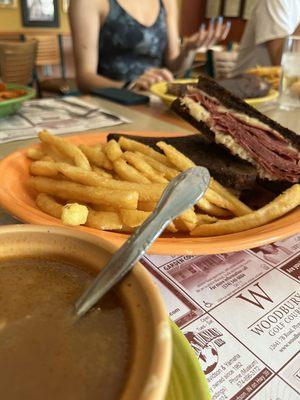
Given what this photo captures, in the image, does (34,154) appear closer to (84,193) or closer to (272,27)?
(84,193)

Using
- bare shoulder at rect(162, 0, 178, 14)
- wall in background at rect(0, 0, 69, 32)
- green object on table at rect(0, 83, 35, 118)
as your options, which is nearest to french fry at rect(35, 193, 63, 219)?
green object on table at rect(0, 83, 35, 118)

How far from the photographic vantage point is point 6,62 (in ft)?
15.6

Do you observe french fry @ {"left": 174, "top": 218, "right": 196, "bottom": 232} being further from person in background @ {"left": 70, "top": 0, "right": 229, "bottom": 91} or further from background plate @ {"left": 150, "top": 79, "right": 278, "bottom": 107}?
person in background @ {"left": 70, "top": 0, "right": 229, "bottom": 91}

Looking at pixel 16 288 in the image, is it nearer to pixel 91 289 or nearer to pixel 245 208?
pixel 91 289

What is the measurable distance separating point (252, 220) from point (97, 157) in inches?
15.7

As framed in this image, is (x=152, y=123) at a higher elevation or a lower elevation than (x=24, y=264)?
lower

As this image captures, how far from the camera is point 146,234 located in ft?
1.49

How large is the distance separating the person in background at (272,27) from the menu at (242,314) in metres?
2.55

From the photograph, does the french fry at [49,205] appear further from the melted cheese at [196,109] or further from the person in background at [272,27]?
the person in background at [272,27]

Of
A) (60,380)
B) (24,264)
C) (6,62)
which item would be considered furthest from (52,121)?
(6,62)

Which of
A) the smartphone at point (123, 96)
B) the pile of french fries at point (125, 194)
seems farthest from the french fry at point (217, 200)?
the smartphone at point (123, 96)

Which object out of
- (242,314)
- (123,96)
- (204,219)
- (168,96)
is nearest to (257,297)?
(242,314)

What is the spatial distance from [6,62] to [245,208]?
187 inches

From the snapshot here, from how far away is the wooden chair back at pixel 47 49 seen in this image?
6.23 metres
